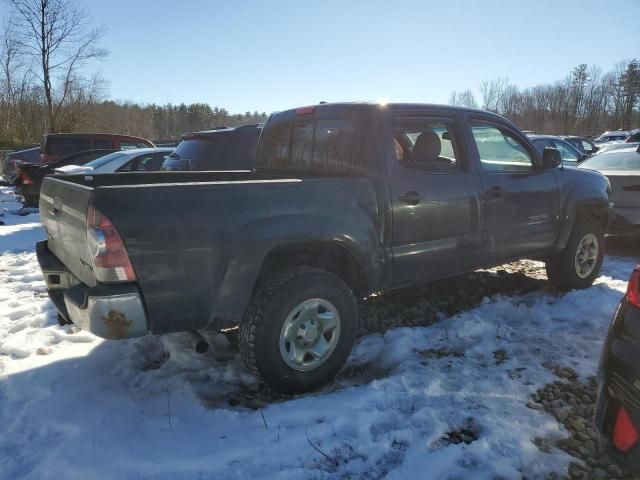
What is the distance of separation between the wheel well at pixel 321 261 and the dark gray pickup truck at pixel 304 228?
0.01m

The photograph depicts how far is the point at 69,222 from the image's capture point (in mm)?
2875

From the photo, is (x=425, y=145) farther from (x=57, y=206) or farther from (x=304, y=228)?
(x=57, y=206)

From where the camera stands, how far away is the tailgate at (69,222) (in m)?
2.62

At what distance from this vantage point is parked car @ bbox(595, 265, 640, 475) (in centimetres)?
194

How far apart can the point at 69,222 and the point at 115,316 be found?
77cm

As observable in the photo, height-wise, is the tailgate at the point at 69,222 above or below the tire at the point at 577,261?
above

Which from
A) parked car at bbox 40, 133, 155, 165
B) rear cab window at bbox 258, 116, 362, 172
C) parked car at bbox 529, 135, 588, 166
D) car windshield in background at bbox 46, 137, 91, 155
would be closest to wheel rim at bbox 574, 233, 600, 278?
rear cab window at bbox 258, 116, 362, 172

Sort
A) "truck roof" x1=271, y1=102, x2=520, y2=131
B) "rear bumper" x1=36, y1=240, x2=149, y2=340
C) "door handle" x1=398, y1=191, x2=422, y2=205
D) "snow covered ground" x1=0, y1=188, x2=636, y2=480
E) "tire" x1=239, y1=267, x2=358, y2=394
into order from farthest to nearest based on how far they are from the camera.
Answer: "truck roof" x1=271, y1=102, x2=520, y2=131
"door handle" x1=398, y1=191, x2=422, y2=205
"tire" x1=239, y1=267, x2=358, y2=394
"rear bumper" x1=36, y1=240, x2=149, y2=340
"snow covered ground" x1=0, y1=188, x2=636, y2=480

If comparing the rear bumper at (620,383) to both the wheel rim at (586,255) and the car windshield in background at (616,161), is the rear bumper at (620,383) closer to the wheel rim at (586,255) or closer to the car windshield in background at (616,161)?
the wheel rim at (586,255)

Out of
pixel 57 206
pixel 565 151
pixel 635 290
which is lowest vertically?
pixel 635 290

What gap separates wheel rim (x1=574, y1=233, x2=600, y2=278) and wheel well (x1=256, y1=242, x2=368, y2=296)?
302 cm

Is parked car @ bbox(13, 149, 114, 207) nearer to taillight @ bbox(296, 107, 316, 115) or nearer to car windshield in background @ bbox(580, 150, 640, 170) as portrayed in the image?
taillight @ bbox(296, 107, 316, 115)

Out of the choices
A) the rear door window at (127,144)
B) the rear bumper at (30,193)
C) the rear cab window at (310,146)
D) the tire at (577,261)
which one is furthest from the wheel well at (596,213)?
the rear door window at (127,144)

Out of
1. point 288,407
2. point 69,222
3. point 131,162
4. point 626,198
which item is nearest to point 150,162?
point 131,162
